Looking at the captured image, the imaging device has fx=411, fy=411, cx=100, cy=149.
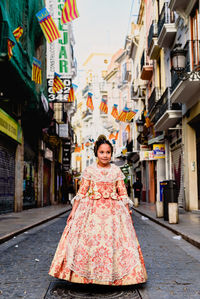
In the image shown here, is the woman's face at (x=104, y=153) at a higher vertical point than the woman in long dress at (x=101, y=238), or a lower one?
higher

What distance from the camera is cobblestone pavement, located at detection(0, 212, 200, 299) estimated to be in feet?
13.2

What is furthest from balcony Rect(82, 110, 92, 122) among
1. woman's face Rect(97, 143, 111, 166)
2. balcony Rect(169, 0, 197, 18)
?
woman's face Rect(97, 143, 111, 166)

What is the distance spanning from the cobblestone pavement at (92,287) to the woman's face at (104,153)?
133 cm

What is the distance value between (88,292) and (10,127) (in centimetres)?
1311

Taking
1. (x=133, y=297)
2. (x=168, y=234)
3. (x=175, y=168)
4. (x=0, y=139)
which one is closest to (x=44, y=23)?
(x=0, y=139)

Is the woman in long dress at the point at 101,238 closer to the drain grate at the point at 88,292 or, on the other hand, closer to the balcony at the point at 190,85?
the drain grate at the point at 88,292

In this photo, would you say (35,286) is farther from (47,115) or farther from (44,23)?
(47,115)

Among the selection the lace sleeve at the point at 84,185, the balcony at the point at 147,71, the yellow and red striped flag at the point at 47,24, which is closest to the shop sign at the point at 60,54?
the yellow and red striped flag at the point at 47,24

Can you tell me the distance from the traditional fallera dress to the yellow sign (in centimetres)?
1121

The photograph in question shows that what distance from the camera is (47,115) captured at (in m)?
22.3

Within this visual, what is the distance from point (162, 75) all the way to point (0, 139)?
36.5 feet

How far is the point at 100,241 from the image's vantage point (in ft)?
13.3

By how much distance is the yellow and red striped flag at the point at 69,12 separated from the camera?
12.9 m

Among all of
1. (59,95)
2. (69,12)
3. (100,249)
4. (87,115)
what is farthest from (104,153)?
(87,115)
